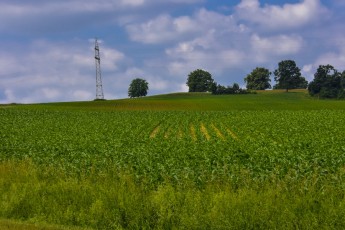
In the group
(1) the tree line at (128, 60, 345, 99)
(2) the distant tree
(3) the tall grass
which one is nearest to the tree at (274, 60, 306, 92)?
(1) the tree line at (128, 60, 345, 99)

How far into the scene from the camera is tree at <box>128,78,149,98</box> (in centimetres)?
19325

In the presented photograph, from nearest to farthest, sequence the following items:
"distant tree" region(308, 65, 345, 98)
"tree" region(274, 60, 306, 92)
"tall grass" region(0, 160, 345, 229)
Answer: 1. "tall grass" region(0, 160, 345, 229)
2. "distant tree" region(308, 65, 345, 98)
3. "tree" region(274, 60, 306, 92)

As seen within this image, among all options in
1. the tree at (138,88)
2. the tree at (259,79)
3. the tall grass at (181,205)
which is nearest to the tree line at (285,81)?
the tree at (259,79)

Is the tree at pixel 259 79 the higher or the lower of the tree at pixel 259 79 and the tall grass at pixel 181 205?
the higher

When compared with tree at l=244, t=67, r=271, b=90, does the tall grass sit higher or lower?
lower

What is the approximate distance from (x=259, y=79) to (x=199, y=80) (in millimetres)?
26370

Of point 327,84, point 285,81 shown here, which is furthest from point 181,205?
point 285,81

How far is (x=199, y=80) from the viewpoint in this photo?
628 feet

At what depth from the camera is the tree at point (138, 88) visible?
634ft

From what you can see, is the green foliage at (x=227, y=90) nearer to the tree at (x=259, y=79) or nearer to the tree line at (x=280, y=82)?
the tree line at (x=280, y=82)

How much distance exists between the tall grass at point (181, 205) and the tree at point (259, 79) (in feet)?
586

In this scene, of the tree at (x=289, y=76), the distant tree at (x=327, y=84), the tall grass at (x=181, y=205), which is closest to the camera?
the tall grass at (x=181, y=205)

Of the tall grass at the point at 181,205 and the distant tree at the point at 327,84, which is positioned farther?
the distant tree at the point at 327,84

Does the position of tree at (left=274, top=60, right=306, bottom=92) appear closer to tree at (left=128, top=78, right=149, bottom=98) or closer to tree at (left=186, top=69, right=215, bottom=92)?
tree at (left=186, top=69, right=215, bottom=92)
